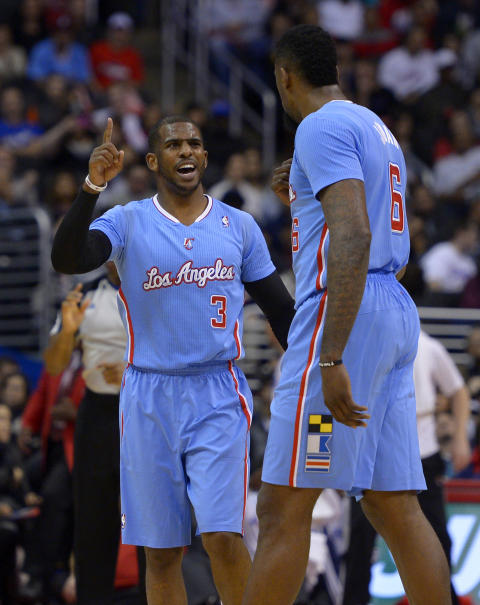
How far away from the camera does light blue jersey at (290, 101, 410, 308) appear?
4.06 metres

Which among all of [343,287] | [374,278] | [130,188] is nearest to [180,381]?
[374,278]

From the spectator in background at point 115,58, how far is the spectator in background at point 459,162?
159 inches

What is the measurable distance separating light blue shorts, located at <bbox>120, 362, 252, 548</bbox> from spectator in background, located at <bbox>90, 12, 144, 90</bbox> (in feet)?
33.0

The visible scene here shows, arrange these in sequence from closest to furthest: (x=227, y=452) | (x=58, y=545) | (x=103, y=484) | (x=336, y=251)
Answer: (x=336, y=251) < (x=227, y=452) < (x=103, y=484) < (x=58, y=545)

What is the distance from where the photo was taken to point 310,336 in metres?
4.15

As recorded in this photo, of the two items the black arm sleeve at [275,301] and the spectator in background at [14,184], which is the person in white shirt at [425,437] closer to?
the black arm sleeve at [275,301]

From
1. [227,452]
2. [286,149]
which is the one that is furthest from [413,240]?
[227,452]

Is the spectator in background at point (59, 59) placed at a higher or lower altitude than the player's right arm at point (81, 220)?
higher

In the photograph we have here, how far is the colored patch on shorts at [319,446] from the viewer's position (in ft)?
13.4

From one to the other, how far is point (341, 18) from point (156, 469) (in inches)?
478

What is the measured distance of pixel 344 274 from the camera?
3.90 meters

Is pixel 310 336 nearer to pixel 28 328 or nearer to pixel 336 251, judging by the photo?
pixel 336 251

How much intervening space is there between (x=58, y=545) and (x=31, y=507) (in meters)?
0.38

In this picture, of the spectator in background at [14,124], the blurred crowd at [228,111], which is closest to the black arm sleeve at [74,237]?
the blurred crowd at [228,111]
